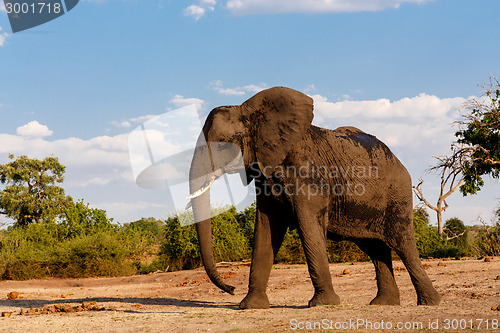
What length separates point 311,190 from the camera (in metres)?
8.62

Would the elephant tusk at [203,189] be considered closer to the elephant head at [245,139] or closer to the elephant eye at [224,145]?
the elephant head at [245,139]

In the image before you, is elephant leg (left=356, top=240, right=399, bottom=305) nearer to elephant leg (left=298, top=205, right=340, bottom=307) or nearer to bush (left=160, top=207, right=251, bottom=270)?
elephant leg (left=298, top=205, right=340, bottom=307)

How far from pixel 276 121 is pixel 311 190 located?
4.20 feet

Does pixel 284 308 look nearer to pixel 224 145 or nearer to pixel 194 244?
pixel 224 145

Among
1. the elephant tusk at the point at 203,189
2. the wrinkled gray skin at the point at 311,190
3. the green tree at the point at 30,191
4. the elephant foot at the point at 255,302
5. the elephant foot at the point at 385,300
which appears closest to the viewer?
the elephant tusk at the point at 203,189

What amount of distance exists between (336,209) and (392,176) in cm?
128

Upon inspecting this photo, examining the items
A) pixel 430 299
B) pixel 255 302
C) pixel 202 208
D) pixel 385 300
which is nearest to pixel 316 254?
pixel 255 302

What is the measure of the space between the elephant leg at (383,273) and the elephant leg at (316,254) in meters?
1.52

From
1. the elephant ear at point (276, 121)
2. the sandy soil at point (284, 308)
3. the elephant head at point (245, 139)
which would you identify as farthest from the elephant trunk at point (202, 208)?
the elephant ear at point (276, 121)

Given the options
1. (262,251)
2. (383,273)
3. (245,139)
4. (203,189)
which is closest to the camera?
(203,189)

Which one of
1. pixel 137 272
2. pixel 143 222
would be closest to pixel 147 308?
pixel 137 272

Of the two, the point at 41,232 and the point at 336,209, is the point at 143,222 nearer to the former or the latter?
the point at 41,232

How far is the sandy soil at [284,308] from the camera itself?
23.0ft

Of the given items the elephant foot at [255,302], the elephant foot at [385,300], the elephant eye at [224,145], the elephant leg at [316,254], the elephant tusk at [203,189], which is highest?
the elephant eye at [224,145]
